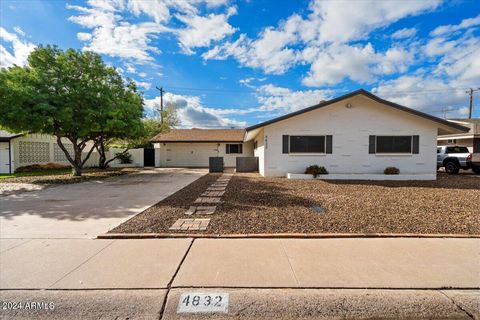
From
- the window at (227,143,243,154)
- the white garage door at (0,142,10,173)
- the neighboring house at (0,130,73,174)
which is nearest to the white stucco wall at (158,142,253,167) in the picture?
the window at (227,143,243,154)

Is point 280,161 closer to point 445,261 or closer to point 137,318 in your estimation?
point 445,261

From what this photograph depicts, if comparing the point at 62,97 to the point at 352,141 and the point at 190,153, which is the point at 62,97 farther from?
the point at 352,141

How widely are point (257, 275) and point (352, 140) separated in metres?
11.6

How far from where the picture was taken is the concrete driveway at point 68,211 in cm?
493

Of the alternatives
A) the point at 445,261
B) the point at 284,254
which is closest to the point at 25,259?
the point at 284,254

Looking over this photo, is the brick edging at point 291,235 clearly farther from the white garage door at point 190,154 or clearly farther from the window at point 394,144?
the white garage door at point 190,154

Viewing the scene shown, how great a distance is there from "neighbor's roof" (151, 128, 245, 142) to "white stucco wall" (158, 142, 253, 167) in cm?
56

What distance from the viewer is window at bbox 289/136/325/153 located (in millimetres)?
13102

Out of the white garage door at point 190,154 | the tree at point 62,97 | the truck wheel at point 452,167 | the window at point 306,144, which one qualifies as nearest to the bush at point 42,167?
the tree at point 62,97

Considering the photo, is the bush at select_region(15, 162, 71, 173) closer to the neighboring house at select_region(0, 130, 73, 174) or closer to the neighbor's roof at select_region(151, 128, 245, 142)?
the neighboring house at select_region(0, 130, 73, 174)

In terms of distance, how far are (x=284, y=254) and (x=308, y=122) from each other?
10264 millimetres

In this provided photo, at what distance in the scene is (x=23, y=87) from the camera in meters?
11.1

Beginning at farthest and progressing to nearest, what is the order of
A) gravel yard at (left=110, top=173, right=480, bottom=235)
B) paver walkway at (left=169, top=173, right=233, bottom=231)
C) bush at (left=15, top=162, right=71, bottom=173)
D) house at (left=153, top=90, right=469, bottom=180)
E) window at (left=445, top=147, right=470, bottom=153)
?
bush at (left=15, top=162, right=71, bottom=173) < window at (left=445, top=147, right=470, bottom=153) < house at (left=153, top=90, right=469, bottom=180) < paver walkway at (left=169, top=173, right=233, bottom=231) < gravel yard at (left=110, top=173, right=480, bottom=235)

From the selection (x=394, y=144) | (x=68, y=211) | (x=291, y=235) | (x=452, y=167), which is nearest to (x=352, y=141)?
(x=394, y=144)
